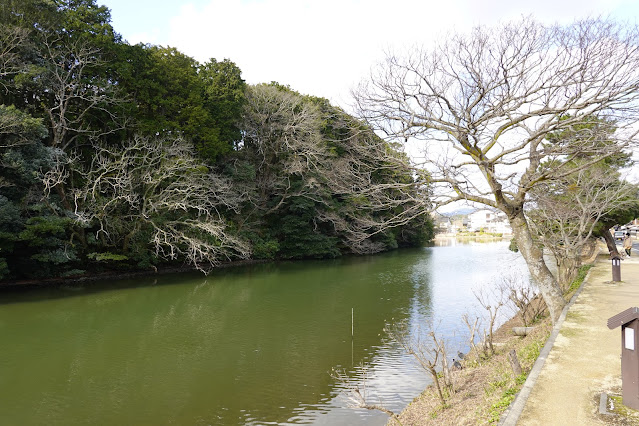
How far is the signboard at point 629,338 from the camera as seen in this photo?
140 inches

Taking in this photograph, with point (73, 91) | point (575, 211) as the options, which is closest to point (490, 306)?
point (575, 211)

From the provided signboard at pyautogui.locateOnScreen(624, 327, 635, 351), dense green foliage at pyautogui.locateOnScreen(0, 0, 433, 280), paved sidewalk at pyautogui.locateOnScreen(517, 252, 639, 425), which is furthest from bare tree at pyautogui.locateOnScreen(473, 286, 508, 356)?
signboard at pyautogui.locateOnScreen(624, 327, 635, 351)

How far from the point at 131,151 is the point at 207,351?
38.5ft

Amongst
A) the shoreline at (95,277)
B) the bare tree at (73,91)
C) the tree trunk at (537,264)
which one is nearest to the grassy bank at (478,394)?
the tree trunk at (537,264)

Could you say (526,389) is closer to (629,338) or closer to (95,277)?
(629,338)

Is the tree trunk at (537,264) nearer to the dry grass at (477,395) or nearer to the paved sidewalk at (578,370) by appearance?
the paved sidewalk at (578,370)

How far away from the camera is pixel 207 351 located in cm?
786

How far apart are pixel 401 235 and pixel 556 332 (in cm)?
3211

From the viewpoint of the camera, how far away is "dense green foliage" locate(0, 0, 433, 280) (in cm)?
1271

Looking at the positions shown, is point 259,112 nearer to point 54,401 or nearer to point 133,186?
point 133,186

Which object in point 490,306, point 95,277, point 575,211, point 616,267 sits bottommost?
point 95,277

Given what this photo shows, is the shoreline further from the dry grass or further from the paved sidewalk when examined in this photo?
the paved sidewalk

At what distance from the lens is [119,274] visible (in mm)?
16922

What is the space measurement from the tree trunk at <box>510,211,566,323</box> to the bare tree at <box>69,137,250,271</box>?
10.8 metres
